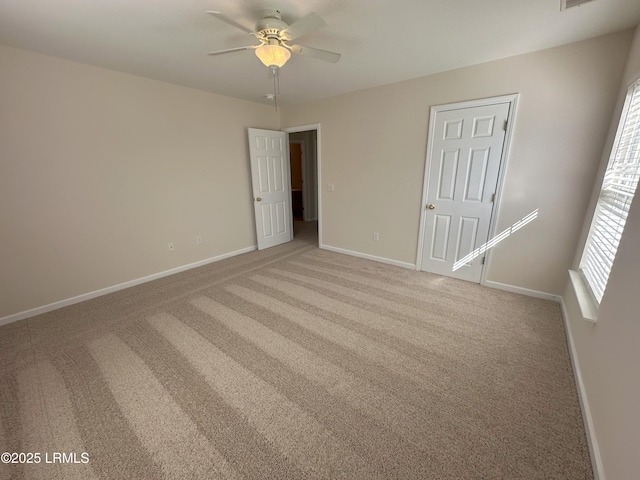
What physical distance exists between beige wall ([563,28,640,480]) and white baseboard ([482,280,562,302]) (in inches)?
44.9

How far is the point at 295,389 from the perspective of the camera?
1627mm

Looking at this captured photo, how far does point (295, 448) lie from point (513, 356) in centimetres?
168

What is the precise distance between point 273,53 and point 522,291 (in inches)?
130

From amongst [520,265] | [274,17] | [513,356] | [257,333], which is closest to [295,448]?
[257,333]

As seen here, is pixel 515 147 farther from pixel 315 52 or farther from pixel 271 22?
pixel 271 22

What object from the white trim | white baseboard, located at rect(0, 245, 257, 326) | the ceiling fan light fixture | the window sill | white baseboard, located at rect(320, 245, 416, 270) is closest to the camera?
the white trim

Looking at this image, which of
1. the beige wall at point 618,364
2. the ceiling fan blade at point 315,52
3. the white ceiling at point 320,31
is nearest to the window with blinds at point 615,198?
the beige wall at point 618,364

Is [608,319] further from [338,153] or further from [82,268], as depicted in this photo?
[82,268]

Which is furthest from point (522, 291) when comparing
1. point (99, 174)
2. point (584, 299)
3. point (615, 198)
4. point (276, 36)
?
point (99, 174)

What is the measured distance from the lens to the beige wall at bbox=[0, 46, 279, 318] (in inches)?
89.6

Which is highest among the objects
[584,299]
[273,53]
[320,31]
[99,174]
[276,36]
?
[320,31]

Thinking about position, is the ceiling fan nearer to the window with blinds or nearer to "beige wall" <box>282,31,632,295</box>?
"beige wall" <box>282,31,632,295</box>

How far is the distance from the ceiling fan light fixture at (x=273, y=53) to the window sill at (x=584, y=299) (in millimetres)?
2592

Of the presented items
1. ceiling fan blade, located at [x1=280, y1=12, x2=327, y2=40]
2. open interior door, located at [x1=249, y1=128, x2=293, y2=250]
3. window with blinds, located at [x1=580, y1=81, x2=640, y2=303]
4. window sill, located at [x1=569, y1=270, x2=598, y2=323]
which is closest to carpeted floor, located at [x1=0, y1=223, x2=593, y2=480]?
window sill, located at [x1=569, y1=270, x2=598, y2=323]
